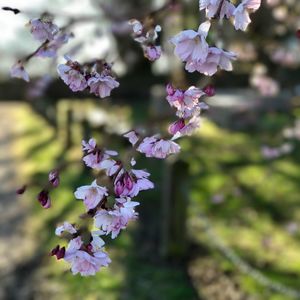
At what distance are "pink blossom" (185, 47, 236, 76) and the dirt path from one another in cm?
334

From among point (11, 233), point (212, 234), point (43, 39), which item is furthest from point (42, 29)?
point (11, 233)

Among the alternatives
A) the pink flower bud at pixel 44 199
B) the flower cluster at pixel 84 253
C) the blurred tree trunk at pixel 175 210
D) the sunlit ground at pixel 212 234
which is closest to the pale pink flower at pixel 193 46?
the flower cluster at pixel 84 253

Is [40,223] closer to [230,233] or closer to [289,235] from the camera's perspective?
[230,233]

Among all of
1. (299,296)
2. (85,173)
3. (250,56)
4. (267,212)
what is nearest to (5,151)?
(85,173)

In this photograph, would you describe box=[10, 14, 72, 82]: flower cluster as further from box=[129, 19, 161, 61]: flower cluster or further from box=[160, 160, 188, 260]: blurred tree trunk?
box=[160, 160, 188, 260]: blurred tree trunk

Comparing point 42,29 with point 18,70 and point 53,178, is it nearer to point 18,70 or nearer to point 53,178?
point 18,70

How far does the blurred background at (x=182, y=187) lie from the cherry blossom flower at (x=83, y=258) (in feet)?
2.55

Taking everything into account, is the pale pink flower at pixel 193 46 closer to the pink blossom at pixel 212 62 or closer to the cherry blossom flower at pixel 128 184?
the pink blossom at pixel 212 62

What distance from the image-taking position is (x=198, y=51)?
1.33m

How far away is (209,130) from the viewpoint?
898cm

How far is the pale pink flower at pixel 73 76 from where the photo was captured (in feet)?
5.18

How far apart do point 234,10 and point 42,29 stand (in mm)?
637

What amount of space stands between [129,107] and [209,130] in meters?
2.88

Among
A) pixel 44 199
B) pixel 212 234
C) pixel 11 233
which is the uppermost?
pixel 44 199
